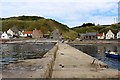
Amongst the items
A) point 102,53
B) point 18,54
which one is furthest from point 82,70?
point 102,53

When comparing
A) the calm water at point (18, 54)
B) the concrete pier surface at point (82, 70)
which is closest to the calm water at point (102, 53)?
the calm water at point (18, 54)

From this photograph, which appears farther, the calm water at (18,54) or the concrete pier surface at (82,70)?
the calm water at (18,54)

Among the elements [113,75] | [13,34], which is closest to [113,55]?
[113,75]

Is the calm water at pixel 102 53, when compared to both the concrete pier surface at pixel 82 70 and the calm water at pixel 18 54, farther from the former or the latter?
the concrete pier surface at pixel 82 70

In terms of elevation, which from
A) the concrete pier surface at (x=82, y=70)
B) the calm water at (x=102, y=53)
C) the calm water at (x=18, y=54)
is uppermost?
the concrete pier surface at (x=82, y=70)

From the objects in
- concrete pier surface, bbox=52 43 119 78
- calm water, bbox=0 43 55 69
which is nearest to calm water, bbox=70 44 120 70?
calm water, bbox=0 43 55 69

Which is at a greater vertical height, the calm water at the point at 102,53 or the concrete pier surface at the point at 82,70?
the concrete pier surface at the point at 82,70

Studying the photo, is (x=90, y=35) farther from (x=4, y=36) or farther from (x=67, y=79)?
(x=67, y=79)

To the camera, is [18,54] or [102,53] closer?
[18,54]

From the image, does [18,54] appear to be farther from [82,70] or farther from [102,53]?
[82,70]

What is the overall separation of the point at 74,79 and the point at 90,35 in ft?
395

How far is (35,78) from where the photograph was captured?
1113 centimetres

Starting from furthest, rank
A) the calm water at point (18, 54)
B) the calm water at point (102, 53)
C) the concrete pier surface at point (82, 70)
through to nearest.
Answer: the calm water at point (18, 54) → the calm water at point (102, 53) → the concrete pier surface at point (82, 70)

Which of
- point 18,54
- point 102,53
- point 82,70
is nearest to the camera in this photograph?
point 82,70
